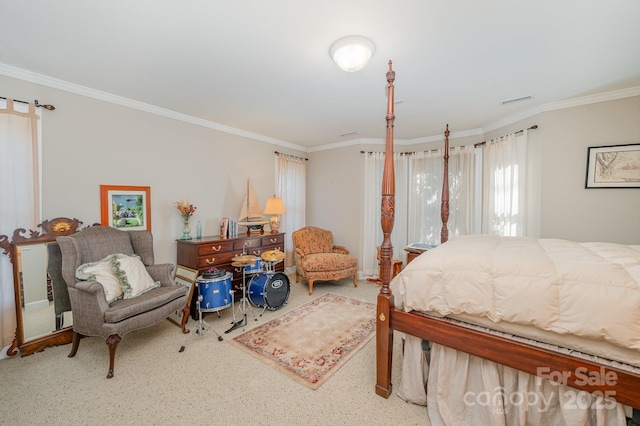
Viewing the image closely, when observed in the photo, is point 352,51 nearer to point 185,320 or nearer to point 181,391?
point 181,391

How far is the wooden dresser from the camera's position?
10.0 feet

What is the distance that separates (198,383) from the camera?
1.91 meters

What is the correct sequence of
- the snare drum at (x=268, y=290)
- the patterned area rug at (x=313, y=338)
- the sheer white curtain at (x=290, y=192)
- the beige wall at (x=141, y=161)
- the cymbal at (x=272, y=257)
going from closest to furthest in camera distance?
the patterned area rug at (x=313, y=338) < the beige wall at (x=141, y=161) < the snare drum at (x=268, y=290) < the cymbal at (x=272, y=257) < the sheer white curtain at (x=290, y=192)

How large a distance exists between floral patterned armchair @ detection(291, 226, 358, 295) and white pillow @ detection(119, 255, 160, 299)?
2051 millimetres

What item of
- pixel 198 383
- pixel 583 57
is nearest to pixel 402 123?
pixel 583 57

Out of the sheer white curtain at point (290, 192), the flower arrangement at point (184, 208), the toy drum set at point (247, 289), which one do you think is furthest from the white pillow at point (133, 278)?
the sheer white curtain at point (290, 192)

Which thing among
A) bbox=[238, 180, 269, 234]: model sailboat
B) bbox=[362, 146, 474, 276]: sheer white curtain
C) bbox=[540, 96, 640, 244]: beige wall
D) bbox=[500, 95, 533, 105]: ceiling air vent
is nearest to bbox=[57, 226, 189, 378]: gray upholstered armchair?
bbox=[238, 180, 269, 234]: model sailboat

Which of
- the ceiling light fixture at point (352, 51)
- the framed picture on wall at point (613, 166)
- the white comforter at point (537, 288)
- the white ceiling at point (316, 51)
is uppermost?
the white ceiling at point (316, 51)

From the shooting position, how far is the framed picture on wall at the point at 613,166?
100 inches

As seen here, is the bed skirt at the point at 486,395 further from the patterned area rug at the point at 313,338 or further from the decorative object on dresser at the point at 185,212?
the decorative object on dresser at the point at 185,212

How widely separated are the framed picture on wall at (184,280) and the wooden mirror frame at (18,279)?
0.92 meters

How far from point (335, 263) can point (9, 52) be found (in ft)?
13.2

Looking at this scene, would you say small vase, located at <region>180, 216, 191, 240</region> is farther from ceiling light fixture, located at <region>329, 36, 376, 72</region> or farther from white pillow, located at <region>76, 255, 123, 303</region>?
ceiling light fixture, located at <region>329, 36, 376, 72</region>

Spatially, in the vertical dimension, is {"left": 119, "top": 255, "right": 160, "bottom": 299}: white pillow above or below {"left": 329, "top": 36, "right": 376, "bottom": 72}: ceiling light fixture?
below
